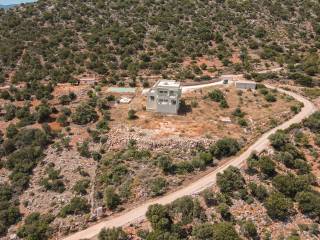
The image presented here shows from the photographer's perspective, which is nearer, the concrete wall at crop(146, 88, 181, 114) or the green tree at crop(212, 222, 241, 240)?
the green tree at crop(212, 222, 241, 240)

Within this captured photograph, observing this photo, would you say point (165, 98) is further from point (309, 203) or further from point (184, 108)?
point (309, 203)

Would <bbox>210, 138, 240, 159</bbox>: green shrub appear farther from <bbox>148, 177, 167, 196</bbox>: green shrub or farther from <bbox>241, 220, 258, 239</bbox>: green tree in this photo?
<bbox>241, 220, 258, 239</bbox>: green tree

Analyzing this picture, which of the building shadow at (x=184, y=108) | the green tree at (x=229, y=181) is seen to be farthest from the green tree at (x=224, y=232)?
A: the building shadow at (x=184, y=108)

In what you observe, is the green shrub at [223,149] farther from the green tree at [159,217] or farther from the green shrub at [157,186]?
the green tree at [159,217]

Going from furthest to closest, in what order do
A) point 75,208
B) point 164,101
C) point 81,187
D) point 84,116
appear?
point 84,116 < point 164,101 < point 81,187 < point 75,208

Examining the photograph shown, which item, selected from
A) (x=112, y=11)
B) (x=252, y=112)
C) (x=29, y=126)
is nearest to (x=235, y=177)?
(x=252, y=112)

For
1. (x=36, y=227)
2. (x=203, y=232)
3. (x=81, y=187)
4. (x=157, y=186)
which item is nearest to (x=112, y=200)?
(x=81, y=187)

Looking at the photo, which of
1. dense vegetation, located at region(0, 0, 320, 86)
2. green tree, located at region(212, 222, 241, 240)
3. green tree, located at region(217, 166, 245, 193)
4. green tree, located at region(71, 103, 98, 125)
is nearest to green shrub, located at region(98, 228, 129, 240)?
green tree, located at region(212, 222, 241, 240)

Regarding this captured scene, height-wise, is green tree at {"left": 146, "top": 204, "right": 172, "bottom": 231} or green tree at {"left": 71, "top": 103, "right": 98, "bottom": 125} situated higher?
green tree at {"left": 71, "top": 103, "right": 98, "bottom": 125}

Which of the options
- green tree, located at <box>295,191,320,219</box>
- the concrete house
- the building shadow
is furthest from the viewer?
the building shadow
